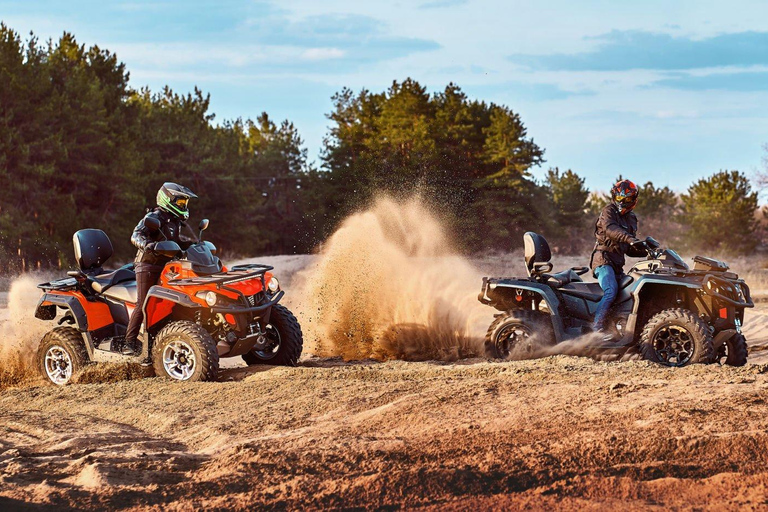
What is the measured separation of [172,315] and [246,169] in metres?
53.6

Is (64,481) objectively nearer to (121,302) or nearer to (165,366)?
(165,366)

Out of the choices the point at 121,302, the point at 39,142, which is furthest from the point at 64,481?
the point at 39,142

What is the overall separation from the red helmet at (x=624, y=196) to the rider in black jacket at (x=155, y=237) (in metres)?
4.53

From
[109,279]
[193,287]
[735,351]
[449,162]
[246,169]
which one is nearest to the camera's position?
[193,287]

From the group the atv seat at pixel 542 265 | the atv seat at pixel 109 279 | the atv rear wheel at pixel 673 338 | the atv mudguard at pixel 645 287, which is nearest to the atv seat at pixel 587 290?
the atv seat at pixel 542 265

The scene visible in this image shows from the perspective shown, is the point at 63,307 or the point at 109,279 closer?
the point at 109,279

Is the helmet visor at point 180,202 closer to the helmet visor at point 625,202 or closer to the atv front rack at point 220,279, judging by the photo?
the atv front rack at point 220,279

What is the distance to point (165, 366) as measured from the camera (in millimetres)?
9844

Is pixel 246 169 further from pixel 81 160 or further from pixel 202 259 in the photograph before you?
pixel 202 259

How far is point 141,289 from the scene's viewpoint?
396 inches

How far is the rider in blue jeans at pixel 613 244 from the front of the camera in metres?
10.4

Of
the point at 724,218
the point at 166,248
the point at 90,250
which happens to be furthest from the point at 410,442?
the point at 724,218

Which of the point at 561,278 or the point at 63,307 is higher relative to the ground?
the point at 561,278

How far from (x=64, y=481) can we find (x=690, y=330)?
20.5 ft
